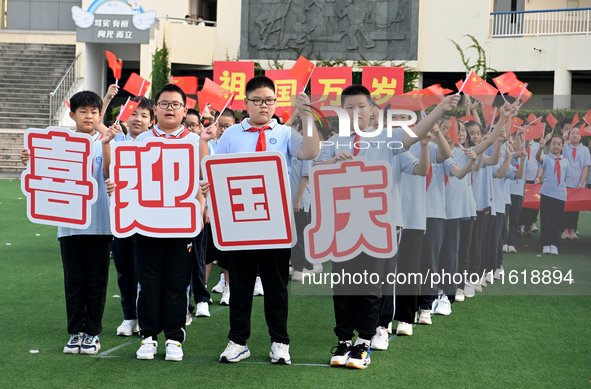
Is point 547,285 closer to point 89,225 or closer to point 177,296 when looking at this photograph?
point 177,296

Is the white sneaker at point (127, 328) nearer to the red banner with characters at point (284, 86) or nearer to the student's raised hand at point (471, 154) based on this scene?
the student's raised hand at point (471, 154)

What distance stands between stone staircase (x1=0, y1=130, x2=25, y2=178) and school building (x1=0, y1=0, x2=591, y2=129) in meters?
1.08

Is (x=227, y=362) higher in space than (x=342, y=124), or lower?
lower

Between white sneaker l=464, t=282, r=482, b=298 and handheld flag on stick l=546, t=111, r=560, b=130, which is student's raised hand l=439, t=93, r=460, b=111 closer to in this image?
handheld flag on stick l=546, t=111, r=560, b=130

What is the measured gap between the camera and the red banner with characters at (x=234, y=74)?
8516 mm

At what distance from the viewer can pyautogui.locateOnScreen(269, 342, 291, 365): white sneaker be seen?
4.15 meters

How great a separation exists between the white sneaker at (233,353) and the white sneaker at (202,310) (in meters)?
1.15

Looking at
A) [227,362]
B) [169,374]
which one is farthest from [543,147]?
[169,374]

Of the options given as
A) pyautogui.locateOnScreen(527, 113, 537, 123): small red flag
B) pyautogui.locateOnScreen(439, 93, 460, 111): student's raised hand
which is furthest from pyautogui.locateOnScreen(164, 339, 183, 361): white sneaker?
pyautogui.locateOnScreen(527, 113, 537, 123): small red flag

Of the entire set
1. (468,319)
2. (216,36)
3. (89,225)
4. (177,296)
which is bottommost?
(468,319)

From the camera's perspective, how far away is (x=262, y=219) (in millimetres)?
4102

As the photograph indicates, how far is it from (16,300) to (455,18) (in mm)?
18988

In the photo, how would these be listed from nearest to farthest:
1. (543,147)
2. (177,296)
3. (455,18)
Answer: (177,296)
(543,147)
(455,18)

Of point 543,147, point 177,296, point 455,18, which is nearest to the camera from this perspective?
point 177,296
